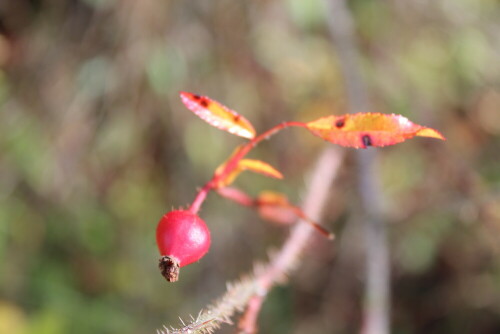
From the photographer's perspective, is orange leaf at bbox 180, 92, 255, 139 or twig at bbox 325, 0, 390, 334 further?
twig at bbox 325, 0, 390, 334

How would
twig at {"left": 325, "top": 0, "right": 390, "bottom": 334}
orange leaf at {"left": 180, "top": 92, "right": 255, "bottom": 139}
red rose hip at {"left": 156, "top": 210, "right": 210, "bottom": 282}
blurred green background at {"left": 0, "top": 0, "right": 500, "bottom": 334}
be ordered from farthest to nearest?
blurred green background at {"left": 0, "top": 0, "right": 500, "bottom": 334} → twig at {"left": 325, "top": 0, "right": 390, "bottom": 334} → orange leaf at {"left": 180, "top": 92, "right": 255, "bottom": 139} → red rose hip at {"left": 156, "top": 210, "right": 210, "bottom": 282}

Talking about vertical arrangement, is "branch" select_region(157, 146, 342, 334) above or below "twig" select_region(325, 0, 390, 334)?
below

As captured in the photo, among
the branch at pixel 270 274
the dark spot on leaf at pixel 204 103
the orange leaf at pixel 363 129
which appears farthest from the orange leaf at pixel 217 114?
the branch at pixel 270 274

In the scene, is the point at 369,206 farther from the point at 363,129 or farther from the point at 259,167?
the point at 363,129

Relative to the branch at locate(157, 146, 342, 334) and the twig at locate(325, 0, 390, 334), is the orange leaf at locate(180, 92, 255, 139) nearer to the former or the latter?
the branch at locate(157, 146, 342, 334)

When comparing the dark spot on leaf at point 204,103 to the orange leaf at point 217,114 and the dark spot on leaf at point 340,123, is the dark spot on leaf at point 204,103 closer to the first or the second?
the orange leaf at point 217,114

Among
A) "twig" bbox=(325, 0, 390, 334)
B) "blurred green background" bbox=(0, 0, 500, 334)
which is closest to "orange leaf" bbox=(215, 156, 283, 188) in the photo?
"twig" bbox=(325, 0, 390, 334)

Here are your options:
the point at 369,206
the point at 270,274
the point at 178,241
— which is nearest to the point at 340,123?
the point at 178,241

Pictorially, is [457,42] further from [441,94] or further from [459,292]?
[459,292]

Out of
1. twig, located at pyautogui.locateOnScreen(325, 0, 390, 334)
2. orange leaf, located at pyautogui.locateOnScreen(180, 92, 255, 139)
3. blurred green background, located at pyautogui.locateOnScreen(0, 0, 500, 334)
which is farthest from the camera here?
blurred green background, located at pyautogui.locateOnScreen(0, 0, 500, 334)
